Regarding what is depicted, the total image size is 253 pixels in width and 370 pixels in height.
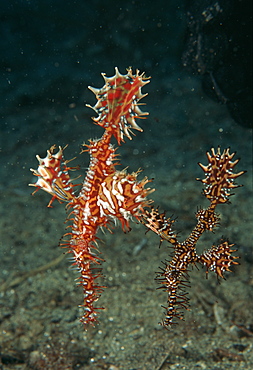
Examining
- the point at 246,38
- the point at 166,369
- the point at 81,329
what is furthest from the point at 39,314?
the point at 246,38

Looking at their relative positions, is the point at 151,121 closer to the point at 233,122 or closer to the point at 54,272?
the point at 233,122

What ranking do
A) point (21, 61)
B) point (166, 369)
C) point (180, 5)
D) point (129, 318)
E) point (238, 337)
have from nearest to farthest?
1. point (166, 369)
2. point (238, 337)
3. point (129, 318)
4. point (180, 5)
5. point (21, 61)

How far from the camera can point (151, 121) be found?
11016 mm

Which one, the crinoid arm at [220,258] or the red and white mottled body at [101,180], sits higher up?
the red and white mottled body at [101,180]

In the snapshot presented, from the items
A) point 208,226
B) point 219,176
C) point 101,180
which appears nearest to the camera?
point 219,176

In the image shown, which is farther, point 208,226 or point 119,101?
point 208,226

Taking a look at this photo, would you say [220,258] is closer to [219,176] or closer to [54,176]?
[219,176]

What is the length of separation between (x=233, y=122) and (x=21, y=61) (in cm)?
804

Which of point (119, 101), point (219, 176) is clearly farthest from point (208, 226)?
point (119, 101)

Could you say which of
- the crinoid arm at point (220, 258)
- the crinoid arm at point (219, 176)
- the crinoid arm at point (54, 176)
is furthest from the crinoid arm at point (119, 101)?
the crinoid arm at point (220, 258)

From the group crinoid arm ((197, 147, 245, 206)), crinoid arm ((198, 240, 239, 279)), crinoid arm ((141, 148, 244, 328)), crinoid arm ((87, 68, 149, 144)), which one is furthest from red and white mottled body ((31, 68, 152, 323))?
crinoid arm ((198, 240, 239, 279))

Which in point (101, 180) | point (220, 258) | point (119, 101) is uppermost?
point (119, 101)

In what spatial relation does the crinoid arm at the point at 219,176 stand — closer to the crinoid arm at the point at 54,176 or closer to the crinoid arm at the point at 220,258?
the crinoid arm at the point at 220,258

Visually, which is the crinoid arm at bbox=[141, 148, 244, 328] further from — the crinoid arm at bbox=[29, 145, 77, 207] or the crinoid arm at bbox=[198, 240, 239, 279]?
the crinoid arm at bbox=[29, 145, 77, 207]
